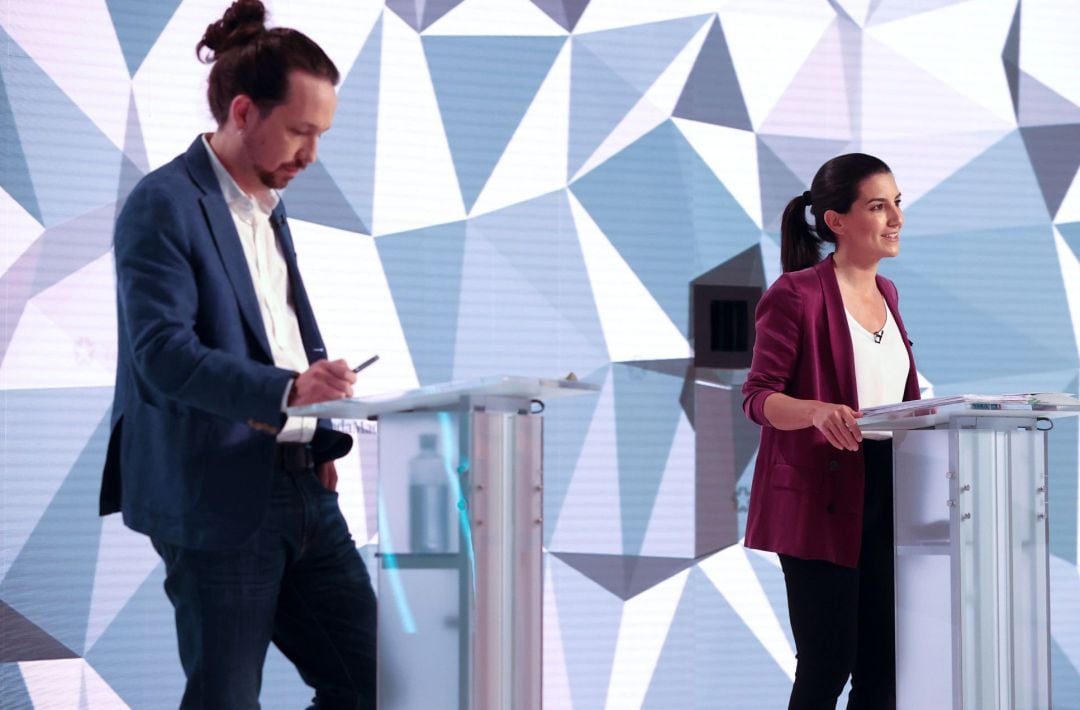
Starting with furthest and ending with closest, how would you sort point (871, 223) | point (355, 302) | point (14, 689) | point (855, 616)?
point (355, 302), point (14, 689), point (871, 223), point (855, 616)

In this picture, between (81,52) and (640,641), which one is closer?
(81,52)

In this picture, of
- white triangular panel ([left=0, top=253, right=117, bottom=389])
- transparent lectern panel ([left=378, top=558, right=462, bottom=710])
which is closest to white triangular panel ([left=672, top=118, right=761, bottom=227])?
white triangular panel ([left=0, top=253, right=117, bottom=389])

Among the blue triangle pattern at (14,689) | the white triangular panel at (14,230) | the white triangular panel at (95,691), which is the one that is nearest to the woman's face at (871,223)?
the white triangular panel at (14,230)

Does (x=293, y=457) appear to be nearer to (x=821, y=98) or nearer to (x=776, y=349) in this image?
(x=776, y=349)

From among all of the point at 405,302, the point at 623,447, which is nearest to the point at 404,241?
the point at 405,302

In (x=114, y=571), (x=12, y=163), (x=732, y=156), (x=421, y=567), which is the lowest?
(x=114, y=571)

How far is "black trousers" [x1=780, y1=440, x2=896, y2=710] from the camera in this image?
7.59ft

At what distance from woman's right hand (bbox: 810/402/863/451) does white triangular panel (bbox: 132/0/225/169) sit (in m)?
1.85

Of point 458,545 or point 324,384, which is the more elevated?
point 324,384

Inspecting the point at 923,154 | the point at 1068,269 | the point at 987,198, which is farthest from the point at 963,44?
the point at 1068,269

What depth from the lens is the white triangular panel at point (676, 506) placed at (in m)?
3.43

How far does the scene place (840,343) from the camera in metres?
2.42

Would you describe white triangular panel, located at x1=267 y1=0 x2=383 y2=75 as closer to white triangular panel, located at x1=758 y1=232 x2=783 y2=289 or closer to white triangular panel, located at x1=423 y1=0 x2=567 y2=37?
white triangular panel, located at x1=423 y1=0 x2=567 y2=37

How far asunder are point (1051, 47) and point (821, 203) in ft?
5.57
